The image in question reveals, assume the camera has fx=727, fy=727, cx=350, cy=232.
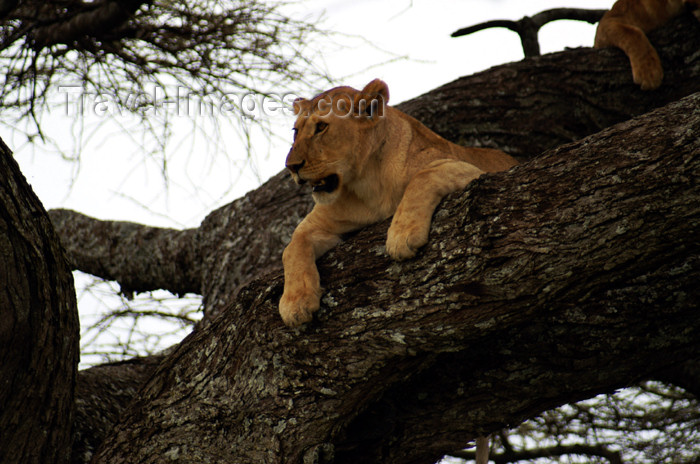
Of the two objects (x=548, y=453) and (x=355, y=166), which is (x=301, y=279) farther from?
(x=548, y=453)

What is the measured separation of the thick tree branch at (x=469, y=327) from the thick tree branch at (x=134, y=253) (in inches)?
84.7

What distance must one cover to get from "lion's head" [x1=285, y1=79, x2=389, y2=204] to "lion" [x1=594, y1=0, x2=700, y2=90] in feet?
6.37

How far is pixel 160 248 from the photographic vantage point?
16.6 feet

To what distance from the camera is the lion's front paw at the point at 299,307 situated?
239cm

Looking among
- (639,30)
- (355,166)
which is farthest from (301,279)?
(639,30)

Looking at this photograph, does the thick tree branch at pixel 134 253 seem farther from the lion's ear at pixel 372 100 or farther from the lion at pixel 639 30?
the lion at pixel 639 30

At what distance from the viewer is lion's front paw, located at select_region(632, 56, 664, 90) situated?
407 cm

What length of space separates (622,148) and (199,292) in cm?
356

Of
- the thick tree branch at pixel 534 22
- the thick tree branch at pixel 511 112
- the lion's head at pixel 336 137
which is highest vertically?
the thick tree branch at pixel 534 22

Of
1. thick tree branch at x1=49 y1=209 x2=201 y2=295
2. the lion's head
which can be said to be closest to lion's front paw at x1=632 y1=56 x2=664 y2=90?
the lion's head

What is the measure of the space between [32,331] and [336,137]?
1285 millimetres

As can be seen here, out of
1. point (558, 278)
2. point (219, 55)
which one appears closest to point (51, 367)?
point (558, 278)

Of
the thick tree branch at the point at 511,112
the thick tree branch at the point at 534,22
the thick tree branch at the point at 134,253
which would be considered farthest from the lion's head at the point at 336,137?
the thick tree branch at the point at 134,253

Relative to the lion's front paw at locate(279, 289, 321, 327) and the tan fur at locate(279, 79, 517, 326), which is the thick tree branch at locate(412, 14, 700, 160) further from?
the lion's front paw at locate(279, 289, 321, 327)
